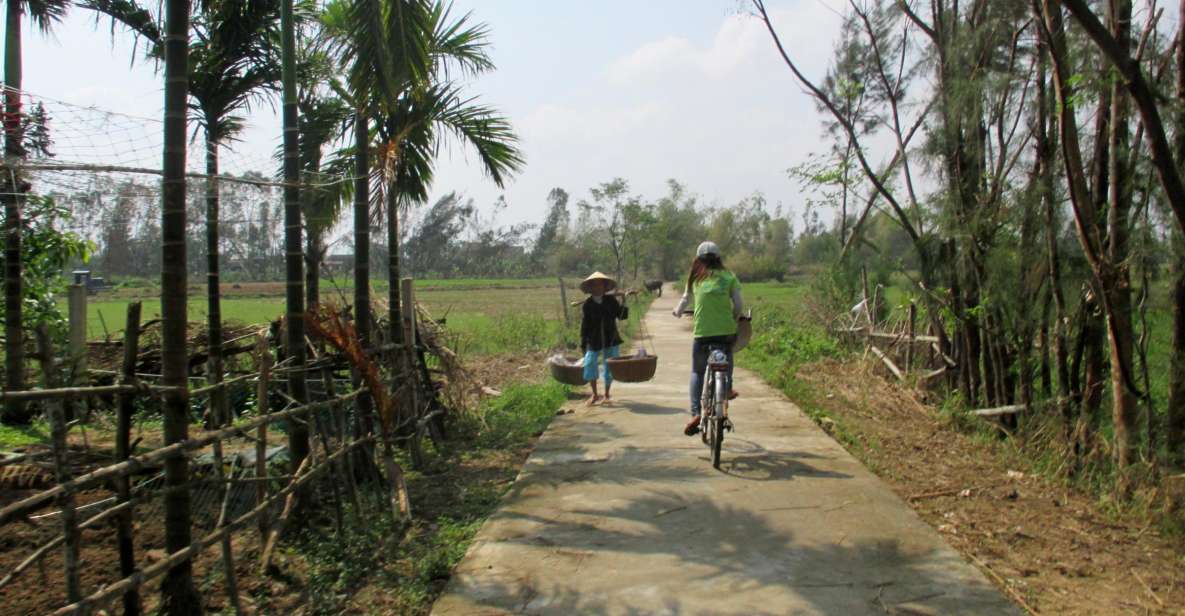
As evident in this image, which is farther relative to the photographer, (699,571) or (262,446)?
(262,446)

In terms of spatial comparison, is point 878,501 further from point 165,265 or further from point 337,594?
point 165,265

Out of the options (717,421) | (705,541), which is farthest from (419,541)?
(717,421)

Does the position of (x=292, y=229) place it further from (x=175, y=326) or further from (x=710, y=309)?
(x=710, y=309)

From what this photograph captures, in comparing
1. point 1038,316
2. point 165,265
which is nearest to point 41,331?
point 165,265

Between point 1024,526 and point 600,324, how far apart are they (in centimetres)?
503

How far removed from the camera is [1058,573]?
176 inches

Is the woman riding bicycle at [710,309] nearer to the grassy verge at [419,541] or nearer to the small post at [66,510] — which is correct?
the grassy verge at [419,541]

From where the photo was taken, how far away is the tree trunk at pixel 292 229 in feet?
17.8

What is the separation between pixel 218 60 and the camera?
25.9ft

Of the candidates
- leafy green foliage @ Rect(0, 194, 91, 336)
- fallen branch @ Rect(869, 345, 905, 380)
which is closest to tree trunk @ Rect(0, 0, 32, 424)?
leafy green foliage @ Rect(0, 194, 91, 336)

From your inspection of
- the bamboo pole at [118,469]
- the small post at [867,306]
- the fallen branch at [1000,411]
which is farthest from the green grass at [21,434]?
the small post at [867,306]

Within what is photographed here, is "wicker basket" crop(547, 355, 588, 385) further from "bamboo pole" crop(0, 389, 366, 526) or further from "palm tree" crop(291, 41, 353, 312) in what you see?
"bamboo pole" crop(0, 389, 366, 526)

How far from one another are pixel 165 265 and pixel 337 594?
71.9 inches

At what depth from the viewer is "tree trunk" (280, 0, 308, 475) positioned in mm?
5438
